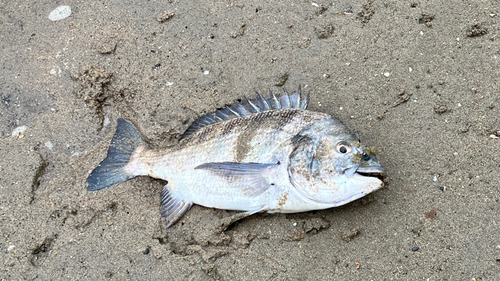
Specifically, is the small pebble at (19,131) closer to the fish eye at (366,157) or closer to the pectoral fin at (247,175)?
the pectoral fin at (247,175)

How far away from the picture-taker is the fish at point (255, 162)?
3.08 meters

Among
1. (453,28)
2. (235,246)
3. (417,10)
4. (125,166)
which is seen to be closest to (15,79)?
(125,166)

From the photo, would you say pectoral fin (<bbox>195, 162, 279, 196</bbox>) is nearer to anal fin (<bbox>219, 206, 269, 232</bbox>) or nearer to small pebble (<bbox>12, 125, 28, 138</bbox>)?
anal fin (<bbox>219, 206, 269, 232</bbox>)

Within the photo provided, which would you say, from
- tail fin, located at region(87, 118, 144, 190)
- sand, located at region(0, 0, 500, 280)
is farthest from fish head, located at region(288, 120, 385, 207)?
tail fin, located at region(87, 118, 144, 190)

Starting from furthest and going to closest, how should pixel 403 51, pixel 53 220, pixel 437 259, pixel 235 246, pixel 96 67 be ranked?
1. pixel 96 67
2. pixel 403 51
3. pixel 53 220
4. pixel 235 246
5. pixel 437 259

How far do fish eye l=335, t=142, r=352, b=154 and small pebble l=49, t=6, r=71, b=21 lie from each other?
11.8 feet

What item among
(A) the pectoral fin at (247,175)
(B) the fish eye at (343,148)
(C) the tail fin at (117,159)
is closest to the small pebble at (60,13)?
(C) the tail fin at (117,159)

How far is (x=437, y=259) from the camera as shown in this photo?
10.1 feet

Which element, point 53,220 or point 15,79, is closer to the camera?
point 53,220

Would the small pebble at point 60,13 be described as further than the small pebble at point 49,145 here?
Yes

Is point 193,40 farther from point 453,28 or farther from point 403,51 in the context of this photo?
point 453,28

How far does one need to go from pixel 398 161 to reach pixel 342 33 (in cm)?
152

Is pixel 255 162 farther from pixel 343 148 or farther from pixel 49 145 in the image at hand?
pixel 49 145

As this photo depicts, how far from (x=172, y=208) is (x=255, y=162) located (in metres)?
0.90
